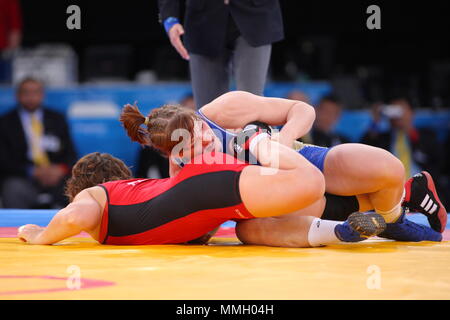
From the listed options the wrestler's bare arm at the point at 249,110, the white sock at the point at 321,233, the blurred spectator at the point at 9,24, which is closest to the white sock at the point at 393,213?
the white sock at the point at 321,233

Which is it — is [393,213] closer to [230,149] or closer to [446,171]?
[230,149]

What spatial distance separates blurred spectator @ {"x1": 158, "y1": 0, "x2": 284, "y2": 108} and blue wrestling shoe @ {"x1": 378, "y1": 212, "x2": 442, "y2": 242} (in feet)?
3.42

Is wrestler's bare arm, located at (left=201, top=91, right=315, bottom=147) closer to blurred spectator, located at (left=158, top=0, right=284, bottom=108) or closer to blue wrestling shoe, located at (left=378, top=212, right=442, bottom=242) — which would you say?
blue wrestling shoe, located at (left=378, top=212, right=442, bottom=242)

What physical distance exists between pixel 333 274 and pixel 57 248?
3.36 ft

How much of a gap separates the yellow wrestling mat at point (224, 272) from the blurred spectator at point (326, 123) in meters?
2.54

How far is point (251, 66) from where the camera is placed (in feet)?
11.1

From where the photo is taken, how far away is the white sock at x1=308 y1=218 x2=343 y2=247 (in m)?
2.41

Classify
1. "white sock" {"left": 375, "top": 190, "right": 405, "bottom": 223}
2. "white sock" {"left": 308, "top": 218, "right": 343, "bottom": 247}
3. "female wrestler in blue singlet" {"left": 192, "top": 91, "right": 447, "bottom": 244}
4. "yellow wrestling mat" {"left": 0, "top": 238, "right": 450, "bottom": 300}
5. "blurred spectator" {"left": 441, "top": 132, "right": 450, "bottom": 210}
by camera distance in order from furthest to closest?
"blurred spectator" {"left": 441, "top": 132, "right": 450, "bottom": 210}, "white sock" {"left": 375, "top": 190, "right": 405, "bottom": 223}, "female wrestler in blue singlet" {"left": 192, "top": 91, "right": 447, "bottom": 244}, "white sock" {"left": 308, "top": 218, "right": 343, "bottom": 247}, "yellow wrestling mat" {"left": 0, "top": 238, "right": 450, "bottom": 300}

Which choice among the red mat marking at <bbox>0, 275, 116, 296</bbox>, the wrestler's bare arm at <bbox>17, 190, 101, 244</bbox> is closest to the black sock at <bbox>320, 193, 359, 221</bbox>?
the wrestler's bare arm at <bbox>17, 190, 101, 244</bbox>

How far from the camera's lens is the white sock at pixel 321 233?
7.89ft

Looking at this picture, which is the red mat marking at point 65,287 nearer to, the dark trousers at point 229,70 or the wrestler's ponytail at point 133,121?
the wrestler's ponytail at point 133,121

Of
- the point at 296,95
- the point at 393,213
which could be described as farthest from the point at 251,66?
the point at 296,95

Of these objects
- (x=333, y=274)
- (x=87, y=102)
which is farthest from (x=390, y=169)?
(x=87, y=102)
